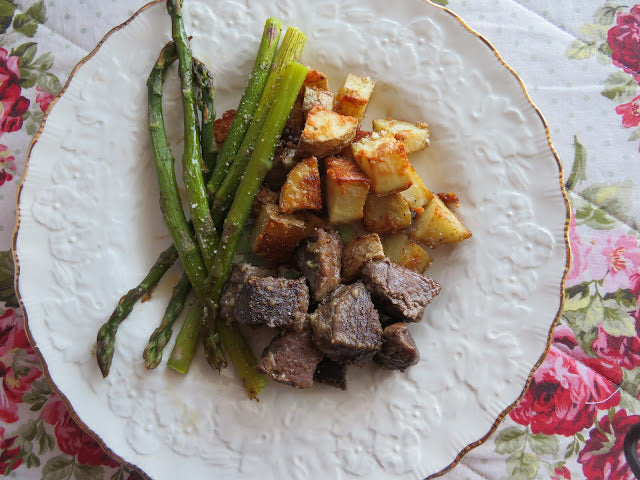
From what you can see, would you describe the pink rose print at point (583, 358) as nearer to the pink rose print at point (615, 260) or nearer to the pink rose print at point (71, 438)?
the pink rose print at point (615, 260)

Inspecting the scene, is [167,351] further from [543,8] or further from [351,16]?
[543,8]

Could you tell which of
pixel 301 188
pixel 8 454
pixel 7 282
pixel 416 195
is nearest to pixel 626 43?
pixel 416 195

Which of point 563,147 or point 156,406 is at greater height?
point 563,147

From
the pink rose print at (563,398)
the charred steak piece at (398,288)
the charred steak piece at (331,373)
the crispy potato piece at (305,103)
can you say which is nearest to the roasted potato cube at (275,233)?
the charred steak piece at (398,288)

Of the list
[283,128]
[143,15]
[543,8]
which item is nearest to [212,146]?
[283,128]

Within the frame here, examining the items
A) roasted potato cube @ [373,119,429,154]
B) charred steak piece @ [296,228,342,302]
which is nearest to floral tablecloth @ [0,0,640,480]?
roasted potato cube @ [373,119,429,154]
